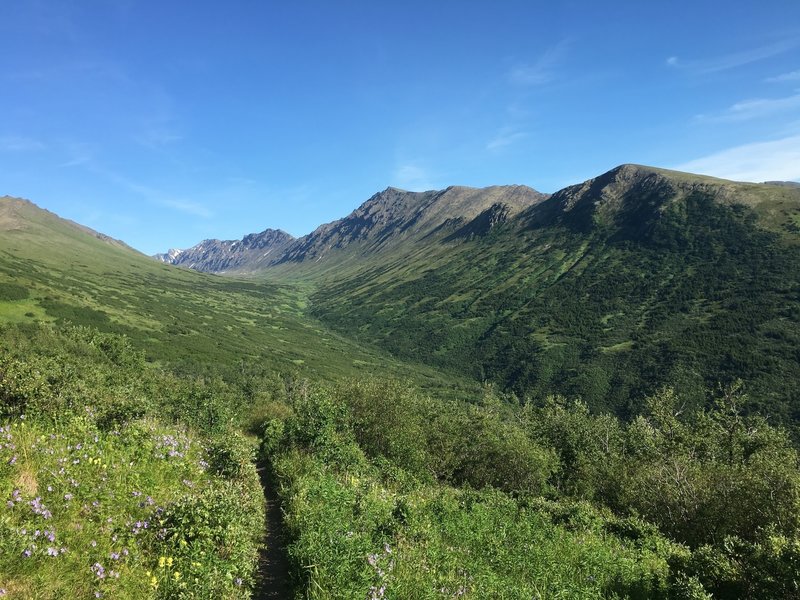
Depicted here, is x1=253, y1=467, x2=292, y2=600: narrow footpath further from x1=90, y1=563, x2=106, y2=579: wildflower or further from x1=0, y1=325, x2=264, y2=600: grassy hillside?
x1=90, y1=563, x2=106, y2=579: wildflower

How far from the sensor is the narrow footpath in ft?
42.5

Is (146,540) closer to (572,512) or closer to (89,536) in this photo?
(89,536)

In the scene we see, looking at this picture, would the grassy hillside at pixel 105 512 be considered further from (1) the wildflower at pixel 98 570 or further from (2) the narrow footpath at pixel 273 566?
(2) the narrow footpath at pixel 273 566

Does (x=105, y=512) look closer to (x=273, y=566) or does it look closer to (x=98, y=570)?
(x=98, y=570)

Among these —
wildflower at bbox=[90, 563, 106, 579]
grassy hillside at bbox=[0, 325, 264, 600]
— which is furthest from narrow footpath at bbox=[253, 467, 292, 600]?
wildflower at bbox=[90, 563, 106, 579]

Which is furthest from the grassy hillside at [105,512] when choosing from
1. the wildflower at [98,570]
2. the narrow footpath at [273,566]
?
the narrow footpath at [273,566]

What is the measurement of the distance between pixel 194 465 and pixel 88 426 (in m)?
4.34

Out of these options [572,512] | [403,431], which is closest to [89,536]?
[572,512]

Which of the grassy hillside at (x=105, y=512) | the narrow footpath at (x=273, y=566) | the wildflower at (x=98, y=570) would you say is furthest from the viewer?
the narrow footpath at (x=273, y=566)

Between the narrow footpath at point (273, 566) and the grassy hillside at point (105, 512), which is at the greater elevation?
the grassy hillside at point (105, 512)

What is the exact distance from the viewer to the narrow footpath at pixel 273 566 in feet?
42.5

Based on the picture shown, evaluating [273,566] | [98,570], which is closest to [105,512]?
[98,570]

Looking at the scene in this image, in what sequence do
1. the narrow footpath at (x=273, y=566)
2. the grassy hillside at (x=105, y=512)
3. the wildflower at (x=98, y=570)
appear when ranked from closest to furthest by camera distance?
the grassy hillside at (x=105, y=512) → the wildflower at (x=98, y=570) → the narrow footpath at (x=273, y=566)

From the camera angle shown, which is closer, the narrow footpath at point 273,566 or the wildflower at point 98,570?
the wildflower at point 98,570
